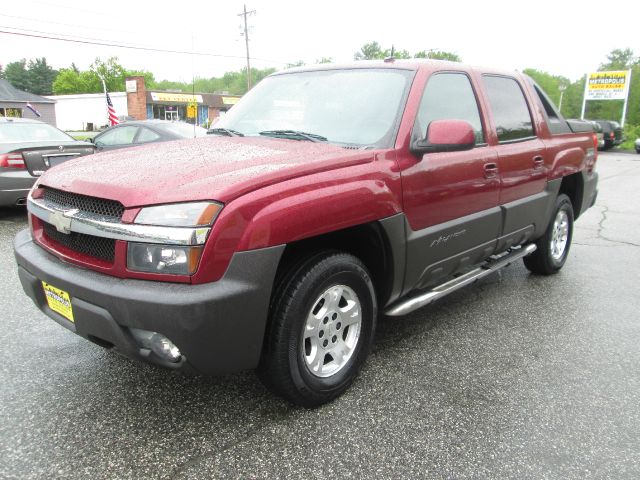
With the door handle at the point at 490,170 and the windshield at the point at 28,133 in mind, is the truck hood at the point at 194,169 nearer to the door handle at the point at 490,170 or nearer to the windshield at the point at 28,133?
the door handle at the point at 490,170

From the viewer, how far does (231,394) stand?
9.19 feet

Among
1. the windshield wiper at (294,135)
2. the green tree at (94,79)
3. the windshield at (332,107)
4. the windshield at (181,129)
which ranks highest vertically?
the green tree at (94,79)

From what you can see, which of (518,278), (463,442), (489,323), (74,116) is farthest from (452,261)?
(74,116)

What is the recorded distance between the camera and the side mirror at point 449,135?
281 cm

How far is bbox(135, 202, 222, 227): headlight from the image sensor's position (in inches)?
82.4

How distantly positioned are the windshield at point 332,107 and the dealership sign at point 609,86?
3785 cm

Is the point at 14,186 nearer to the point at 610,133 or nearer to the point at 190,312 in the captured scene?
the point at 190,312

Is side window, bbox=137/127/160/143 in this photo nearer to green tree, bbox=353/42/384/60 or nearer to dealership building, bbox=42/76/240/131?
dealership building, bbox=42/76/240/131

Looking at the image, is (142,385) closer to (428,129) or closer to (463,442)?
(463,442)

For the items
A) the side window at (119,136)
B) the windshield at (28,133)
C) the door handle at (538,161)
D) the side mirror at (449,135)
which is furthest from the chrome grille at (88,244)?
the side window at (119,136)

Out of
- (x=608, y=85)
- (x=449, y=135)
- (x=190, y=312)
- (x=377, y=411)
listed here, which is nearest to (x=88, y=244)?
(x=190, y=312)

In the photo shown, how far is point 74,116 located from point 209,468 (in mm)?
63558

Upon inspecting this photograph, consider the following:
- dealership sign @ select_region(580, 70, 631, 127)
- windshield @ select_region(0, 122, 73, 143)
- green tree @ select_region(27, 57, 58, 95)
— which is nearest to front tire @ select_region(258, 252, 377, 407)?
windshield @ select_region(0, 122, 73, 143)

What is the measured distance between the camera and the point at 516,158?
3861 millimetres
